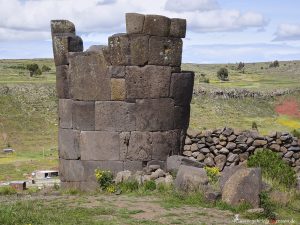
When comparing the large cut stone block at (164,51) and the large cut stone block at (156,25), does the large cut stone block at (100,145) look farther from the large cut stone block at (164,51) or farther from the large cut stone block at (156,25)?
the large cut stone block at (156,25)

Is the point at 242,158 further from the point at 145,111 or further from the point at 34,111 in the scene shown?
the point at 34,111

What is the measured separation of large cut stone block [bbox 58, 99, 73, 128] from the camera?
47.0ft

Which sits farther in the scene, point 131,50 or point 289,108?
point 289,108

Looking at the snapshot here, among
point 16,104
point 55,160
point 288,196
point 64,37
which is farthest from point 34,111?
point 288,196

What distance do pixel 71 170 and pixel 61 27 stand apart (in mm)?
3723

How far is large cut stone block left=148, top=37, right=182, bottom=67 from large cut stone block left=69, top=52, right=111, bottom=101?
3.90 ft

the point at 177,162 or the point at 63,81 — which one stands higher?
the point at 63,81

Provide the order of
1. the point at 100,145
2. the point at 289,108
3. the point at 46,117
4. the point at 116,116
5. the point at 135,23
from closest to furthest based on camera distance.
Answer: the point at 135,23 → the point at 116,116 → the point at 100,145 → the point at 46,117 → the point at 289,108

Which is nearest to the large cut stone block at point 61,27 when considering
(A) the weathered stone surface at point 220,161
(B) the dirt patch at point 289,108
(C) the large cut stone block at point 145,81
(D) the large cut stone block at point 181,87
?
(C) the large cut stone block at point 145,81

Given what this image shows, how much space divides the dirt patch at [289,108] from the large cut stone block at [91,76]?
161 feet

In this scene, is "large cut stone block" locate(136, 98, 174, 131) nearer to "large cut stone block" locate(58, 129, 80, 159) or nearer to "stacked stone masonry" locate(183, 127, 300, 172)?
"stacked stone masonry" locate(183, 127, 300, 172)

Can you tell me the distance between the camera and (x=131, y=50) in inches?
535

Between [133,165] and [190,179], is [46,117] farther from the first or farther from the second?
[190,179]

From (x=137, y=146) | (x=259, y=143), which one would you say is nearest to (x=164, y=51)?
(x=137, y=146)
